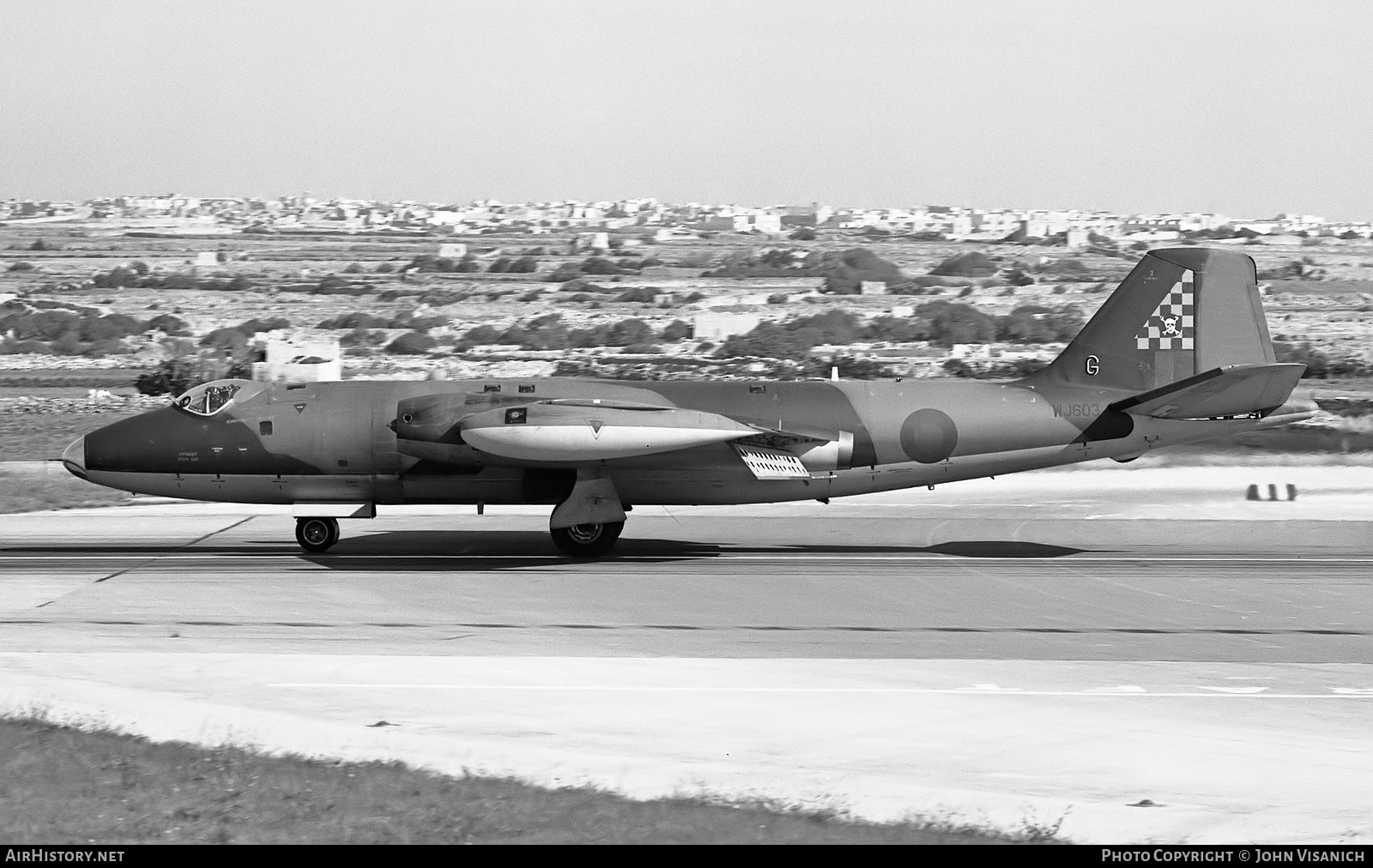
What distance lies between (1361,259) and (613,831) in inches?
5474

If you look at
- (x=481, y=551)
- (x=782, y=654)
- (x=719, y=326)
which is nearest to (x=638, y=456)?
(x=481, y=551)

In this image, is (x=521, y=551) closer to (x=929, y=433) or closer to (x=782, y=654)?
(x=929, y=433)

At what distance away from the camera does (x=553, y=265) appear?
126250 millimetres

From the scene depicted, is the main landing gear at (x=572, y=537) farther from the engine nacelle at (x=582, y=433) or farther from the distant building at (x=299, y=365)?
the distant building at (x=299, y=365)

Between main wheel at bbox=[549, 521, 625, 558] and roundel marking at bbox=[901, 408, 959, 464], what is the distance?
5050 millimetres

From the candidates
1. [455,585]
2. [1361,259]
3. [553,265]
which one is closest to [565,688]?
[455,585]

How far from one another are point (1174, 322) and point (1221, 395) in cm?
181

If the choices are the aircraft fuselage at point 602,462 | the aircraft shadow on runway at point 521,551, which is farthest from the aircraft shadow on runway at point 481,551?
the aircraft fuselage at point 602,462

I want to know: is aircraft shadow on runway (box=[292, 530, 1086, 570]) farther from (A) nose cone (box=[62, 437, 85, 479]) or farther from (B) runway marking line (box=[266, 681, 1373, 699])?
(B) runway marking line (box=[266, 681, 1373, 699])

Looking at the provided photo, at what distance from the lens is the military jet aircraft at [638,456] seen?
23781mm

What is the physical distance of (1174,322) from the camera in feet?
82.7

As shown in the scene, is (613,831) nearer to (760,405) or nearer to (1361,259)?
(760,405)

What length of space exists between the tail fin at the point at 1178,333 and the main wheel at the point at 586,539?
313 inches
